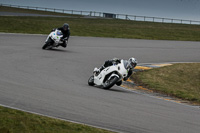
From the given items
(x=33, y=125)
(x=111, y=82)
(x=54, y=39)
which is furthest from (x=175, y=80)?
(x=33, y=125)

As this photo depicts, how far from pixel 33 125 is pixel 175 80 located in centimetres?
1039

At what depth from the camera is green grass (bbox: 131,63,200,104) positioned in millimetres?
13902

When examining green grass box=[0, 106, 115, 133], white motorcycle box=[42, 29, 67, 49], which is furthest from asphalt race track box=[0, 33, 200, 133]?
white motorcycle box=[42, 29, 67, 49]

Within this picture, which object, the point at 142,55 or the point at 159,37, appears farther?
the point at 159,37

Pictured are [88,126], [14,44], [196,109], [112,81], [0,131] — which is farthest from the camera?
[14,44]

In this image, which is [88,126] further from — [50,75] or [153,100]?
[50,75]

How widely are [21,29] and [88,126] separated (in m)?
27.1

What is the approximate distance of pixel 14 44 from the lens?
2277 centimetres

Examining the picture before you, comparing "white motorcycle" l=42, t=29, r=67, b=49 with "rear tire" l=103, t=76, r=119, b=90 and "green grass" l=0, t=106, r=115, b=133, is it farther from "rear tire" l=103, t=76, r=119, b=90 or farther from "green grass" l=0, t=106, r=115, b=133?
"green grass" l=0, t=106, r=115, b=133

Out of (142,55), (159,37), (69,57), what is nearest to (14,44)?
(69,57)

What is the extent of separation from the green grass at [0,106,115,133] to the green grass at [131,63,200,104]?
611cm

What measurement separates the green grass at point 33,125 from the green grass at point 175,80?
6.11 metres

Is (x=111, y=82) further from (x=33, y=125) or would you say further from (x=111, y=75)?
(x=33, y=125)

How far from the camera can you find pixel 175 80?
1664 cm
